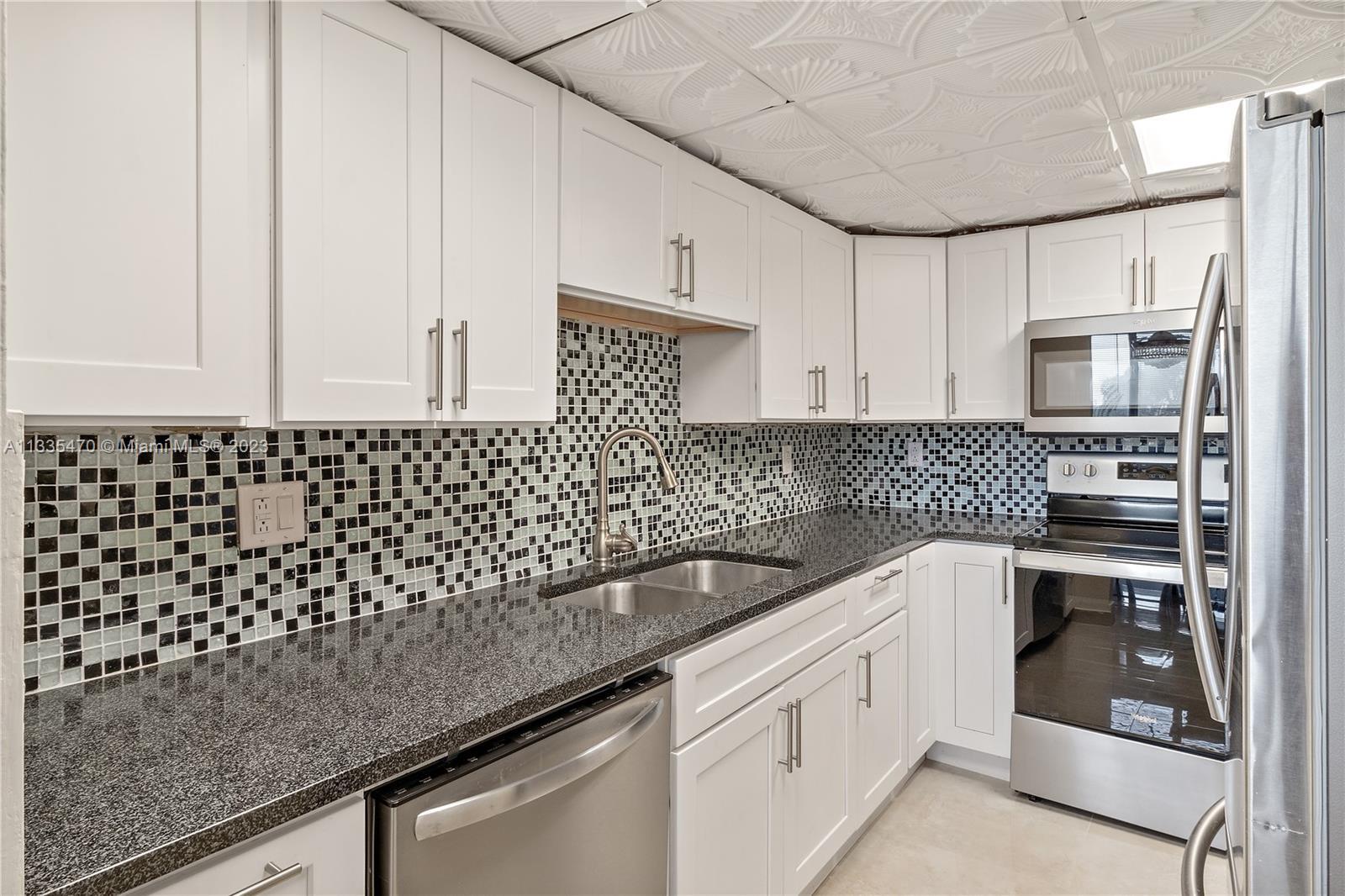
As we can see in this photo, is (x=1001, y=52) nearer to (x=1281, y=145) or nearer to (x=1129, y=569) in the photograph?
(x=1281, y=145)

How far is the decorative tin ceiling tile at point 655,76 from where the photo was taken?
1.55m

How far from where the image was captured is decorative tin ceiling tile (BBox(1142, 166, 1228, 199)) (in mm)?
2346

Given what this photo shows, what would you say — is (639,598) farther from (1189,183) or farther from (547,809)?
(1189,183)

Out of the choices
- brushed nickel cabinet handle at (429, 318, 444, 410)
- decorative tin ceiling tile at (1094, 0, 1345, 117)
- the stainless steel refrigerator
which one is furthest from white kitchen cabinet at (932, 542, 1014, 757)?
brushed nickel cabinet handle at (429, 318, 444, 410)

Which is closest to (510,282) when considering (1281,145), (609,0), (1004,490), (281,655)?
(609,0)

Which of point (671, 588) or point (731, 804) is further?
point (671, 588)

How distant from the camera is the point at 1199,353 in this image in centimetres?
93

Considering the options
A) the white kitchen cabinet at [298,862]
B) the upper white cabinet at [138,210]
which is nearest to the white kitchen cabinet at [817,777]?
the white kitchen cabinet at [298,862]

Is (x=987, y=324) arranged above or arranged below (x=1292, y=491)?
above

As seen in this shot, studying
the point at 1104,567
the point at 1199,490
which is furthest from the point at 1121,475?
the point at 1199,490

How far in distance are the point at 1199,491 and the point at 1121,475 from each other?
2237 millimetres

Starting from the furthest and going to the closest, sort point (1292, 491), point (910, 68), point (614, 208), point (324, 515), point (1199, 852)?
point (614, 208), point (910, 68), point (324, 515), point (1199, 852), point (1292, 491)

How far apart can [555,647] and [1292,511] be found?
112 cm

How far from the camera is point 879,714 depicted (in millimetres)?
2381
